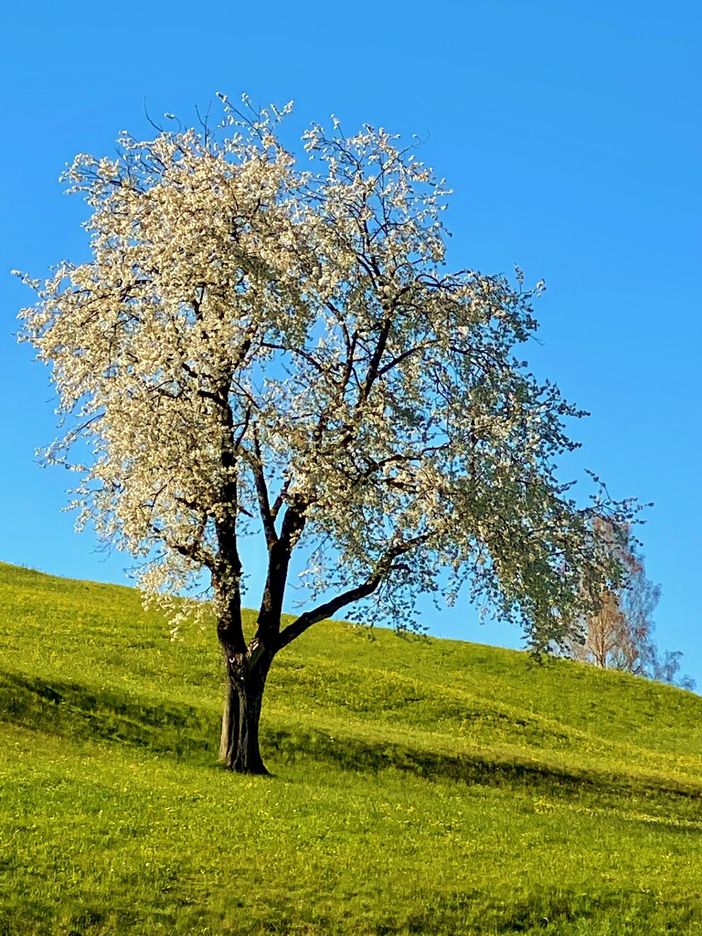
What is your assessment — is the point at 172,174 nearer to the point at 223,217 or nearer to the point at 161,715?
the point at 223,217

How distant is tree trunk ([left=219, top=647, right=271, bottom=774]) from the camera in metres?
36.1

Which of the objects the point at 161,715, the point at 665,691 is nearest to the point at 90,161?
the point at 161,715

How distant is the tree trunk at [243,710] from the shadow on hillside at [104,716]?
7.24 feet

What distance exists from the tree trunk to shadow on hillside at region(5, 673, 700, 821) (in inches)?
57.3

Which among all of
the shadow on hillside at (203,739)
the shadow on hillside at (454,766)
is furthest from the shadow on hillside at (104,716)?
the shadow on hillside at (454,766)

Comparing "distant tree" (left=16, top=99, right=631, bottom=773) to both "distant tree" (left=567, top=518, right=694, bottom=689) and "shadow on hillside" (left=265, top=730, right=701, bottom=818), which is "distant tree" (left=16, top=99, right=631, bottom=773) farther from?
"distant tree" (left=567, top=518, right=694, bottom=689)

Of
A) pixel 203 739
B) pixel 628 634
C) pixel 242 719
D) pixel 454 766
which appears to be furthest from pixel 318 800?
pixel 628 634

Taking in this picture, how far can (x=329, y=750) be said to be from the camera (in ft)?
135

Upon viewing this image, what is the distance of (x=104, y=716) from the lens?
39.9 meters

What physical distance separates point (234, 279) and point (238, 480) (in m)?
6.46

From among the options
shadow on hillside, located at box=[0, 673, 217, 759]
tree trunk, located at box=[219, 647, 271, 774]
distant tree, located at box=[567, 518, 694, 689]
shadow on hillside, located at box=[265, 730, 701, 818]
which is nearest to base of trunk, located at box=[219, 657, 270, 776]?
tree trunk, located at box=[219, 647, 271, 774]

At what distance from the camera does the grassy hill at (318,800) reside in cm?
2197

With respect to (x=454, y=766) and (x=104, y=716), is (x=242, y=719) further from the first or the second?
(x=454, y=766)

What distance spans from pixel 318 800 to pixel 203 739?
33.8 ft
